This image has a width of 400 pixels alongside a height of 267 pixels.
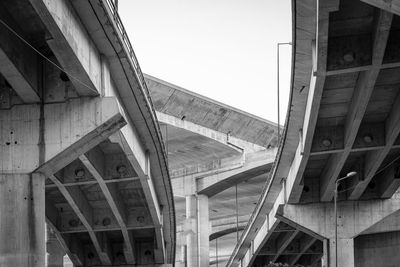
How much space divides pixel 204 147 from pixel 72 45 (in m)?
53.9

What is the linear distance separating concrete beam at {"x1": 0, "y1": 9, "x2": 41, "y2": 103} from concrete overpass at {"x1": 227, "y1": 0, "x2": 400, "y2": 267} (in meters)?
7.65

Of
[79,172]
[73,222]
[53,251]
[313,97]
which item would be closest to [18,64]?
[313,97]

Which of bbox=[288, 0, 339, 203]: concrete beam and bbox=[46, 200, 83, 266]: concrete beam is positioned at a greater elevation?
bbox=[288, 0, 339, 203]: concrete beam

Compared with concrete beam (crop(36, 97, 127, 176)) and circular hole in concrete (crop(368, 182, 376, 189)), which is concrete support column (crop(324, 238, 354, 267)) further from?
concrete beam (crop(36, 97, 127, 176))

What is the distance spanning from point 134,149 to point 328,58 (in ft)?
35.4

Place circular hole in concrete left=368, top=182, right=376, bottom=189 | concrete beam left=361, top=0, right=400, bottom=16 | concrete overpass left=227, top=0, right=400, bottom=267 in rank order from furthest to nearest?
circular hole in concrete left=368, top=182, right=376, bottom=189, concrete overpass left=227, top=0, right=400, bottom=267, concrete beam left=361, top=0, right=400, bottom=16

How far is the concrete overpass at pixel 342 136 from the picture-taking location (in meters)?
25.8

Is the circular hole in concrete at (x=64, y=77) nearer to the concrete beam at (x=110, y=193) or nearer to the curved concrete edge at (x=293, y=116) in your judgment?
the curved concrete edge at (x=293, y=116)

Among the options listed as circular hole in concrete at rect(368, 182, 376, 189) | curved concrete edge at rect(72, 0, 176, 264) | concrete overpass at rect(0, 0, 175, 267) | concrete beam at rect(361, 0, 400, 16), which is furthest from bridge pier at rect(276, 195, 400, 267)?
concrete beam at rect(361, 0, 400, 16)

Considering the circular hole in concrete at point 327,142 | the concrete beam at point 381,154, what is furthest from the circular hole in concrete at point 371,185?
the circular hole in concrete at point 327,142

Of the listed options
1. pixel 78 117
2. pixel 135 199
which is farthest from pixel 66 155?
pixel 135 199

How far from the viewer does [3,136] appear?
1037 inches

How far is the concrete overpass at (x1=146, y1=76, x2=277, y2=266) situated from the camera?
2749 inches

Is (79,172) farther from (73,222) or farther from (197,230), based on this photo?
(197,230)
